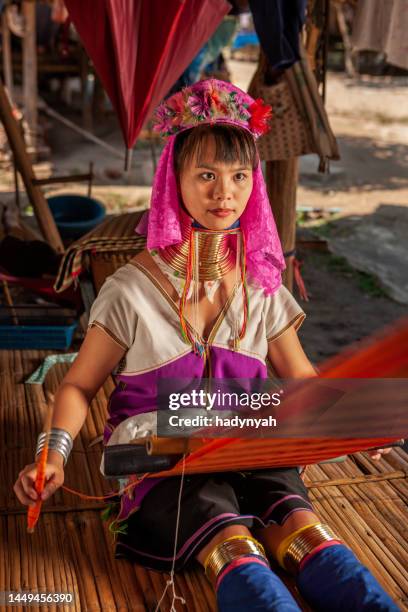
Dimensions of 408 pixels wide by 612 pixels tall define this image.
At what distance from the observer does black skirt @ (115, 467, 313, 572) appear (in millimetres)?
→ 1883

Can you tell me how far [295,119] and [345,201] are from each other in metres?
4.23

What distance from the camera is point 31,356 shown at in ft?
11.1

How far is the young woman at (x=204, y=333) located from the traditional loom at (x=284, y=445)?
135 millimetres

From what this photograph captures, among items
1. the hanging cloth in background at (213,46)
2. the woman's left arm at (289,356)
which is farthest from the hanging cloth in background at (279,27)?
the hanging cloth in background at (213,46)

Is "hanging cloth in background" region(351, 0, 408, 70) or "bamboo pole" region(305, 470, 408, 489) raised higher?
"hanging cloth in background" region(351, 0, 408, 70)

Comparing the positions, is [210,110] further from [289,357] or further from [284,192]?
[284,192]

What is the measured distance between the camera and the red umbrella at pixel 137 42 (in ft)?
9.86

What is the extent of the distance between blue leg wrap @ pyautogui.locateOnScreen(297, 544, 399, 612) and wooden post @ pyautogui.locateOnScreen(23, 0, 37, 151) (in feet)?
23.9

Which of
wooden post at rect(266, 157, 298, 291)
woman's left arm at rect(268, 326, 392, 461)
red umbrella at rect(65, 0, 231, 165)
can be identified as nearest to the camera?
woman's left arm at rect(268, 326, 392, 461)

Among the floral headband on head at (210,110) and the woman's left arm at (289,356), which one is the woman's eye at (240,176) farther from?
the woman's left arm at (289,356)

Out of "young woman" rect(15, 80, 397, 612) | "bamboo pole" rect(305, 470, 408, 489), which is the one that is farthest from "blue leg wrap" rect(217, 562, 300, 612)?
"bamboo pole" rect(305, 470, 408, 489)

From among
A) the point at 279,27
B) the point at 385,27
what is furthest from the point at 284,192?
the point at 385,27

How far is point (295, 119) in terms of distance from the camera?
338 cm

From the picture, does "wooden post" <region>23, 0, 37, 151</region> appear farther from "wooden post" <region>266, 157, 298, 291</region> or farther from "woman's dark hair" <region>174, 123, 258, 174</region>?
"woman's dark hair" <region>174, 123, 258, 174</region>
